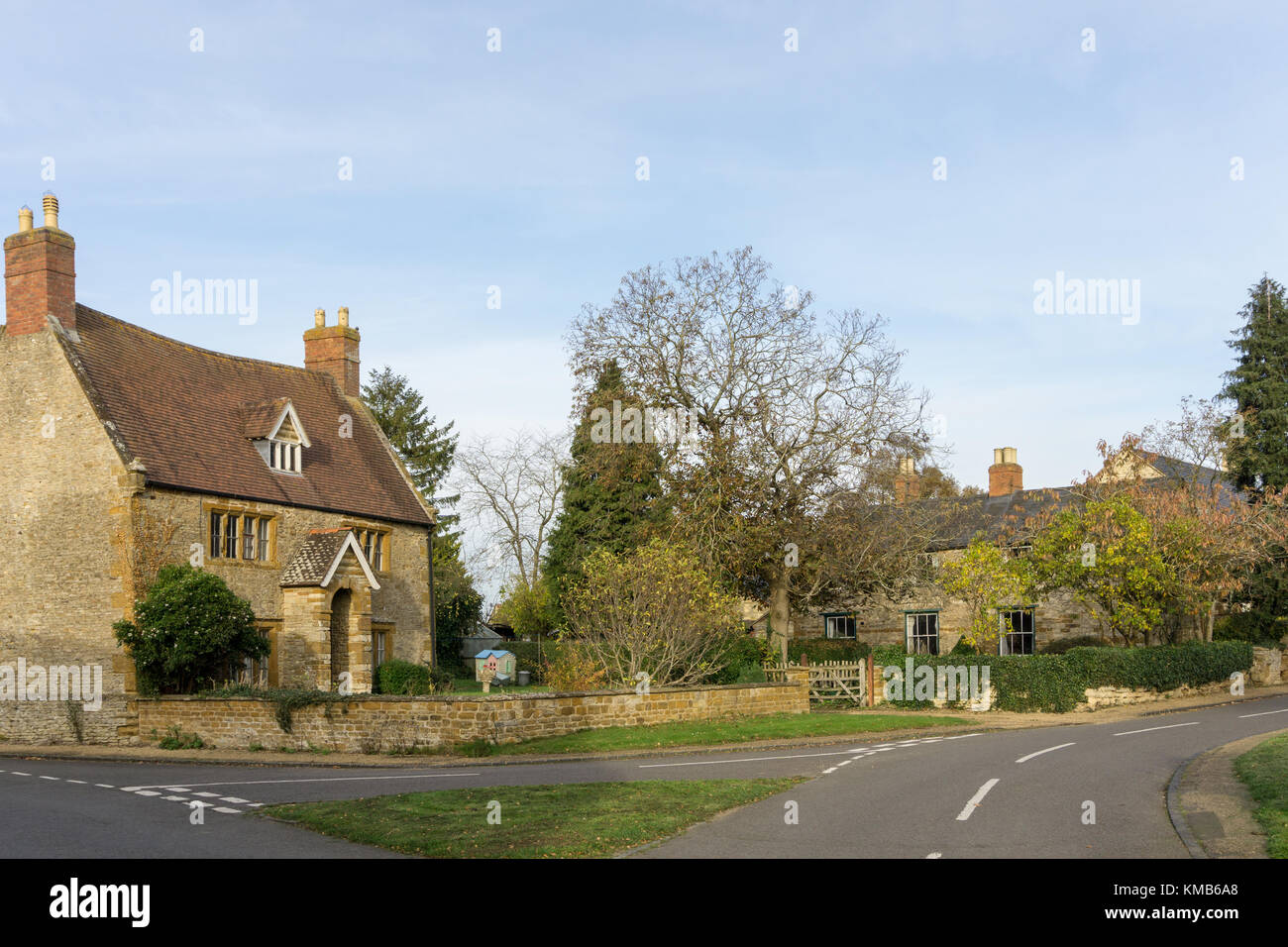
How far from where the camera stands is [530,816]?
12.4 metres

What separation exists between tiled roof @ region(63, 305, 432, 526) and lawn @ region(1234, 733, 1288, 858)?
78.6ft

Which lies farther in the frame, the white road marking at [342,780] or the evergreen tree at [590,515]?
the evergreen tree at [590,515]

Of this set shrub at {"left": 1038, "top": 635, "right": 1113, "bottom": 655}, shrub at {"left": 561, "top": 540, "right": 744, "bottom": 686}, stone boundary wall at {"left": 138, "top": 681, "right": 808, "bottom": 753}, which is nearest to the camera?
stone boundary wall at {"left": 138, "top": 681, "right": 808, "bottom": 753}

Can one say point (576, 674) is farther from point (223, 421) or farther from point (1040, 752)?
point (223, 421)

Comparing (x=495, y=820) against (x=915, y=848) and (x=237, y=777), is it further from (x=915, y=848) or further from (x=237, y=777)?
(x=237, y=777)

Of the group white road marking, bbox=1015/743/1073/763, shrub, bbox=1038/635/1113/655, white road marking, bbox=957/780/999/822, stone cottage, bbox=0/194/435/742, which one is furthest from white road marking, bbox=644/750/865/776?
shrub, bbox=1038/635/1113/655

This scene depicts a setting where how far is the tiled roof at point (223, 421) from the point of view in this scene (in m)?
28.4

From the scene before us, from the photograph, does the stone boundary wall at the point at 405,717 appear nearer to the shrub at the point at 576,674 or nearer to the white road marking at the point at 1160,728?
the shrub at the point at 576,674

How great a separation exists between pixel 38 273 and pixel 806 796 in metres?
24.5

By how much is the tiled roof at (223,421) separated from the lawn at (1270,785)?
23963 millimetres

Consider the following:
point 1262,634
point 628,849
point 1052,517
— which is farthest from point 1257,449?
point 628,849

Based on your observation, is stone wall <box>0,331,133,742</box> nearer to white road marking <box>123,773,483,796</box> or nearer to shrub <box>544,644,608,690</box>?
Answer: white road marking <box>123,773,483,796</box>

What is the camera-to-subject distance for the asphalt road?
1068 cm

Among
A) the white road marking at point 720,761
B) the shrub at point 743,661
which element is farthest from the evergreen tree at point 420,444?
the white road marking at point 720,761
